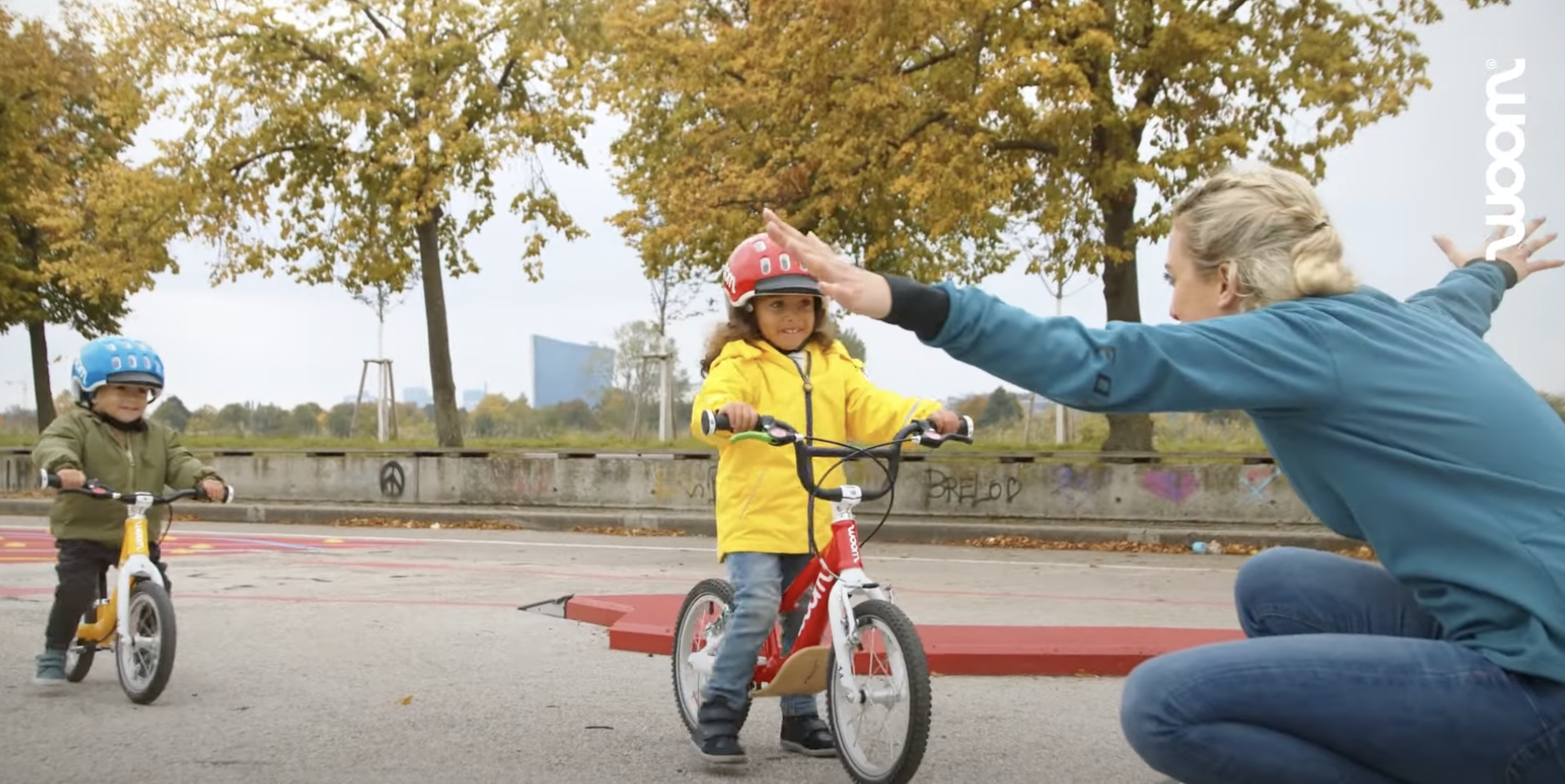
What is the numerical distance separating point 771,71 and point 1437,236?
19206 mm

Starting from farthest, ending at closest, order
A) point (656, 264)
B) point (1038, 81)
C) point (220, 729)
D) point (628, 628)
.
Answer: point (656, 264) → point (1038, 81) → point (628, 628) → point (220, 729)

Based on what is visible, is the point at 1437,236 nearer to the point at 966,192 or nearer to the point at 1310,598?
the point at 1310,598

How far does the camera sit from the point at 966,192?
19375 mm

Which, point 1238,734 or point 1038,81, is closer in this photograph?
point 1238,734

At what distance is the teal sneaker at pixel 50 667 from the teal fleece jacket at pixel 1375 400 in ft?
18.5

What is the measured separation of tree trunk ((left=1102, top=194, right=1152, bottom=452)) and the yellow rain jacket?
14.5 meters

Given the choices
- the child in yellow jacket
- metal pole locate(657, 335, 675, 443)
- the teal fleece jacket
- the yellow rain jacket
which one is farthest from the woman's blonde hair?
metal pole locate(657, 335, 675, 443)

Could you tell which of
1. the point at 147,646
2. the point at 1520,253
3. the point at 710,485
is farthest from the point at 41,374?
the point at 1520,253

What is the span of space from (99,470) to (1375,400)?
5.89 meters

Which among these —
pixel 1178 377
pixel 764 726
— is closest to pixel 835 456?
pixel 764 726

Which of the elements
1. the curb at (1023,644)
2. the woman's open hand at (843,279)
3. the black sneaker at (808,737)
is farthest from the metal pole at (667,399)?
the woman's open hand at (843,279)

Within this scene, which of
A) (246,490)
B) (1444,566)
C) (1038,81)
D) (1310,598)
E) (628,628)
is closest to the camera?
(1444,566)

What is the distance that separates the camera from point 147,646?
22.0 ft

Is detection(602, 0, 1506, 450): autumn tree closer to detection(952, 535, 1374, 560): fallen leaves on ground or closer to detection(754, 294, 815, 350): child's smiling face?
detection(952, 535, 1374, 560): fallen leaves on ground
